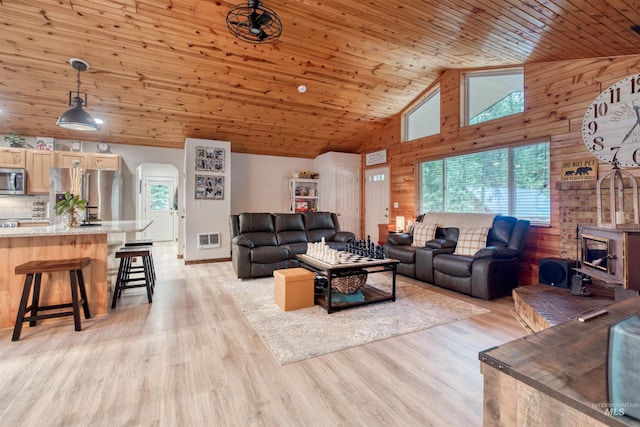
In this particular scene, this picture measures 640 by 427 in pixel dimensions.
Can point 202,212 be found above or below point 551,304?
above

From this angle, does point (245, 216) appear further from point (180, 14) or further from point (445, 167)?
point (445, 167)

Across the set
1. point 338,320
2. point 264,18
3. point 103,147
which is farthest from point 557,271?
point 103,147

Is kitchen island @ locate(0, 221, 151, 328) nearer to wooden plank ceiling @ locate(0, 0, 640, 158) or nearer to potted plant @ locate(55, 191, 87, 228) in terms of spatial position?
potted plant @ locate(55, 191, 87, 228)

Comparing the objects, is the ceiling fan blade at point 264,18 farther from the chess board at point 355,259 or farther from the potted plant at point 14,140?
the potted plant at point 14,140

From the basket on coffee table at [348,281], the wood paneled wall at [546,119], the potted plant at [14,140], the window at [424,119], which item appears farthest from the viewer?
the window at [424,119]

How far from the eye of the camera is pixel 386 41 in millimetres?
4016

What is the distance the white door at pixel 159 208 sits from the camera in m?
8.67

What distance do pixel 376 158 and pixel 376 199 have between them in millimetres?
980

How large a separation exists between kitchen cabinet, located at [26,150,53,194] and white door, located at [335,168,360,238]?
572cm

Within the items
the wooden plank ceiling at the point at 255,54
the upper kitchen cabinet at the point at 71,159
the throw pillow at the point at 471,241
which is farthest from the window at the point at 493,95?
the upper kitchen cabinet at the point at 71,159

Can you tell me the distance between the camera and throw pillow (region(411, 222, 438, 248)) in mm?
4785

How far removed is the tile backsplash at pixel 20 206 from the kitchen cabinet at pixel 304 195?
487 cm

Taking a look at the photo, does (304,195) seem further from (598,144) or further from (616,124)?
(616,124)

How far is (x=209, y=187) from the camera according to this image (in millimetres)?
6191
